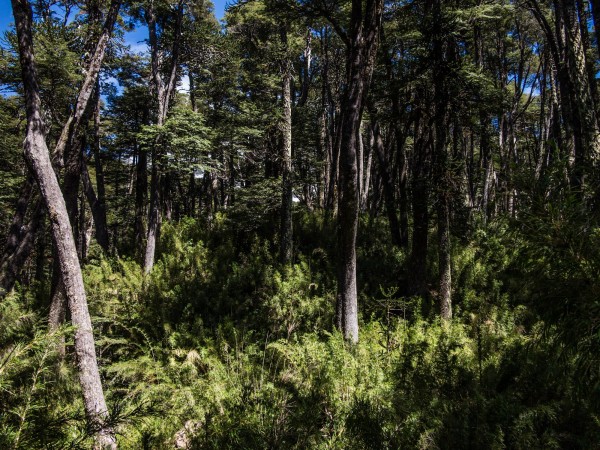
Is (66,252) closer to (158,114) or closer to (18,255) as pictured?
(18,255)

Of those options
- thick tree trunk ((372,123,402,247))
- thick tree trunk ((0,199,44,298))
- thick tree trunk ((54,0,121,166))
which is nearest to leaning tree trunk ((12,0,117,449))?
thick tree trunk ((54,0,121,166))

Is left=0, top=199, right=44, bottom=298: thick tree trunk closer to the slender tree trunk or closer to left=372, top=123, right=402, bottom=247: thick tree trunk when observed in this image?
the slender tree trunk

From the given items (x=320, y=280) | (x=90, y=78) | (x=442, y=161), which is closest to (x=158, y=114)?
(x=90, y=78)

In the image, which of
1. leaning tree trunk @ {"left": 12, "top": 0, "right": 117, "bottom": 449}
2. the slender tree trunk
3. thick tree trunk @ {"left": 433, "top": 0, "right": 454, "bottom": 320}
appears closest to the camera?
leaning tree trunk @ {"left": 12, "top": 0, "right": 117, "bottom": 449}

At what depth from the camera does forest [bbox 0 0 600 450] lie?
293 cm

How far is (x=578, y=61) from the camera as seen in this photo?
24.9 ft

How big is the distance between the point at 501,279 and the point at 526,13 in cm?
1674

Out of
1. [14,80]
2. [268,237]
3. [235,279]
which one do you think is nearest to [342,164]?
[235,279]

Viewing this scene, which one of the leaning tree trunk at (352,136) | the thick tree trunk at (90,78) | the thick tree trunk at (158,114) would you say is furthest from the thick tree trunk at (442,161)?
the thick tree trunk at (158,114)

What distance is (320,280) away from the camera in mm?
10477

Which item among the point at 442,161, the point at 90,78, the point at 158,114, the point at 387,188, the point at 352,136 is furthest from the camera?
the point at 158,114

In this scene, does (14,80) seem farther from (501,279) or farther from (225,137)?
(501,279)

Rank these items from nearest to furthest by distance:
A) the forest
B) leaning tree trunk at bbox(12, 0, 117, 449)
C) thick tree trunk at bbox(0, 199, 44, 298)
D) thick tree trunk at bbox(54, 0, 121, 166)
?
the forest, leaning tree trunk at bbox(12, 0, 117, 449), thick tree trunk at bbox(54, 0, 121, 166), thick tree trunk at bbox(0, 199, 44, 298)

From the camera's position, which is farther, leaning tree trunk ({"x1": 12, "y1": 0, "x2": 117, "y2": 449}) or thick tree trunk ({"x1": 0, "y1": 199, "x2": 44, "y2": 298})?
thick tree trunk ({"x1": 0, "y1": 199, "x2": 44, "y2": 298})
